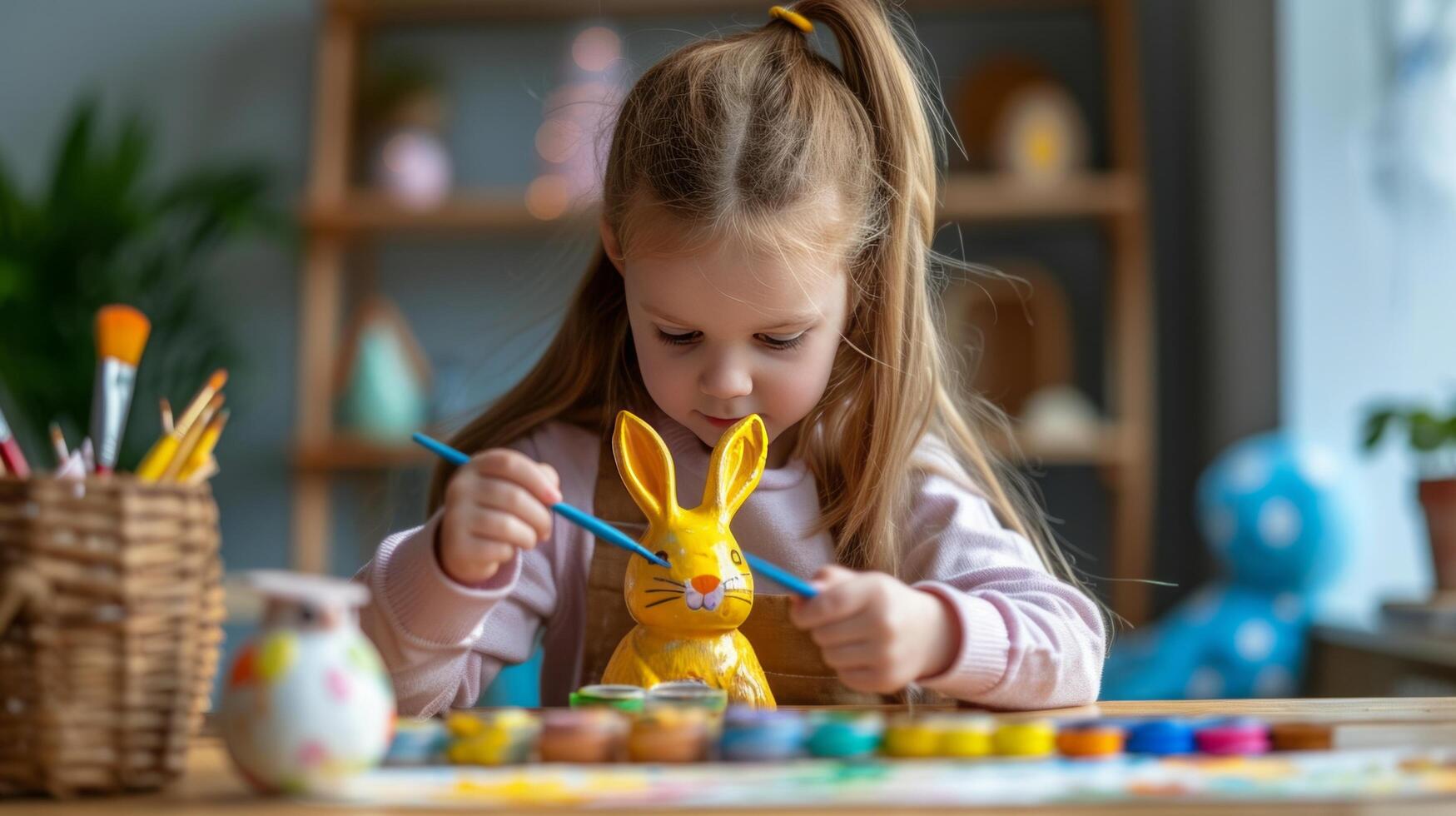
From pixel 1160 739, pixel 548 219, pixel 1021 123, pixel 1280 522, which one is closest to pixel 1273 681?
pixel 1280 522

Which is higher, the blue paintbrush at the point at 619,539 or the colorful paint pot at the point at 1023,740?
the blue paintbrush at the point at 619,539

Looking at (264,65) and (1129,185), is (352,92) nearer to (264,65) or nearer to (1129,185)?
(264,65)

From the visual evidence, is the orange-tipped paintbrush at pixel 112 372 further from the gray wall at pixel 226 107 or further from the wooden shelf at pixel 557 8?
the gray wall at pixel 226 107

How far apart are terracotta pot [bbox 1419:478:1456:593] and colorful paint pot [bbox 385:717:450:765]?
179 cm

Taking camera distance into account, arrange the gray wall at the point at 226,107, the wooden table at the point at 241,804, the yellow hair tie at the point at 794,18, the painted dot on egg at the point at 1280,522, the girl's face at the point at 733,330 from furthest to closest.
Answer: the gray wall at the point at 226,107, the painted dot on egg at the point at 1280,522, the yellow hair tie at the point at 794,18, the girl's face at the point at 733,330, the wooden table at the point at 241,804

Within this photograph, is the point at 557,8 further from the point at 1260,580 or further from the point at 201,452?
the point at 201,452

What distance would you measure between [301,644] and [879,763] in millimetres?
217

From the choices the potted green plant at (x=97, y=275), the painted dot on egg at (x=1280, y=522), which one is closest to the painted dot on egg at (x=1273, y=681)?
the painted dot on egg at (x=1280, y=522)

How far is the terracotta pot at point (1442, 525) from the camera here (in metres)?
1.97

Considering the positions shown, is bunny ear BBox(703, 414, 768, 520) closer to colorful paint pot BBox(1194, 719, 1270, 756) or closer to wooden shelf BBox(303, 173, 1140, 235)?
colorful paint pot BBox(1194, 719, 1270, 756)

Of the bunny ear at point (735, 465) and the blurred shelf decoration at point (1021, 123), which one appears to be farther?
the blurred shelf decoration at point (1021, 123)

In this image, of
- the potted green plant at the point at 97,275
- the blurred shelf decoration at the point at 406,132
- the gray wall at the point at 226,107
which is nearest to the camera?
the potted green plant at the point at 97,275

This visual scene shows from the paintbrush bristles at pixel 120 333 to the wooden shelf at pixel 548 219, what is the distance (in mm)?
2197

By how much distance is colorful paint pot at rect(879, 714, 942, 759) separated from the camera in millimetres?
548
